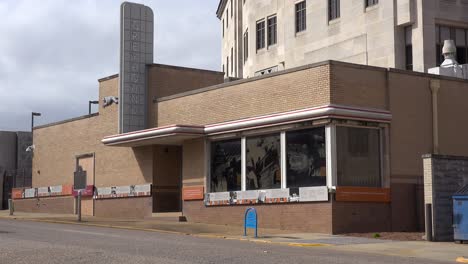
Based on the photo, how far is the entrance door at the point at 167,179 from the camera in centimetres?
3312

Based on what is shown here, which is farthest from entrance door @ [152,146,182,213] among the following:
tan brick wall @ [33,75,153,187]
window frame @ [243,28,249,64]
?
window frame @ [243,28,249,64]

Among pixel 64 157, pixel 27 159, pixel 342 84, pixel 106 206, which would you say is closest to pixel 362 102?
pixel 342 84

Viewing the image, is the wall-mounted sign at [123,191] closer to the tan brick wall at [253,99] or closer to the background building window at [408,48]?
the tan brick wall at [253,99]

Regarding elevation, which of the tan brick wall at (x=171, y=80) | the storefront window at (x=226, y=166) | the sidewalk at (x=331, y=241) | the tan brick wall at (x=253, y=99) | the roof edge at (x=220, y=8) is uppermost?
the roof edge at (x=220, y=8)

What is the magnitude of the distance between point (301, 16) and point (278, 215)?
24.7 meters

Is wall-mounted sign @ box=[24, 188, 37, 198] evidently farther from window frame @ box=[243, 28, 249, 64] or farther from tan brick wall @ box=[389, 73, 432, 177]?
tan brick wall @ box=[389, 73, 432, 177]

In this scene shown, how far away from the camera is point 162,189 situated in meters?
33.2

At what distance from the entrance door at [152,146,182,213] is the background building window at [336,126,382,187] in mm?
10477

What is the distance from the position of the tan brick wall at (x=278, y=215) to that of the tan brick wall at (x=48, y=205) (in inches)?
432

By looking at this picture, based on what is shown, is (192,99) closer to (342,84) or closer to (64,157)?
(342,84)

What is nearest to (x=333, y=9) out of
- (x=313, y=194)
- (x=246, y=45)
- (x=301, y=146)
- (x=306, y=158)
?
(x=246, y=45)

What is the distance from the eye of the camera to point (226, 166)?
29.1 m

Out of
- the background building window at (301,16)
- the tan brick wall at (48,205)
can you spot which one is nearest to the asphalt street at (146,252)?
the tan brick wall at (48,205)

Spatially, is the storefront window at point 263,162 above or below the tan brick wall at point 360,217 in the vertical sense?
above
